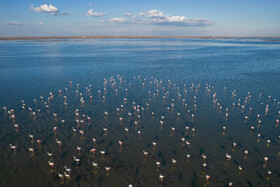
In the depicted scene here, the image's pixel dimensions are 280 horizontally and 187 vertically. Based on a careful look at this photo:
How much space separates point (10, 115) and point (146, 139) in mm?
22349

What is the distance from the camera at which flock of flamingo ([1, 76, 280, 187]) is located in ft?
67.6

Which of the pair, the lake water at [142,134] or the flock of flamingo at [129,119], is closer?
the lake water at [142,134]

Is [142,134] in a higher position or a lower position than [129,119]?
lower

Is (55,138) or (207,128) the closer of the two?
(55,138)

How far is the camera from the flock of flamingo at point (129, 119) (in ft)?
67.6

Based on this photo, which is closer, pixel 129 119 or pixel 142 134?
pixel 142 134

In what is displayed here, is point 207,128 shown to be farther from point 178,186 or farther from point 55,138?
point 55,138

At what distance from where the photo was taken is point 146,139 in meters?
24.8

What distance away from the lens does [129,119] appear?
3011 cm

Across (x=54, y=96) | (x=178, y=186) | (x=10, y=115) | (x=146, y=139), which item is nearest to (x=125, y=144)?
(x=146, y=139)

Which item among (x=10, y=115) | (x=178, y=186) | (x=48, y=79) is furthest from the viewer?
(x=48, y=79)

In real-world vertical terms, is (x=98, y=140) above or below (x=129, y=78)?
below

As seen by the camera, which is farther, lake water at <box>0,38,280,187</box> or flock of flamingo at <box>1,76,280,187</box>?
flock of flamingo at <box>1,76,280,187</box>

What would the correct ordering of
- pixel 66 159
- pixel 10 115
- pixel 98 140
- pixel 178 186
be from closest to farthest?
pixel 178 186 < pixel 66 159 < pixel 98 140 < pixel 10 115
